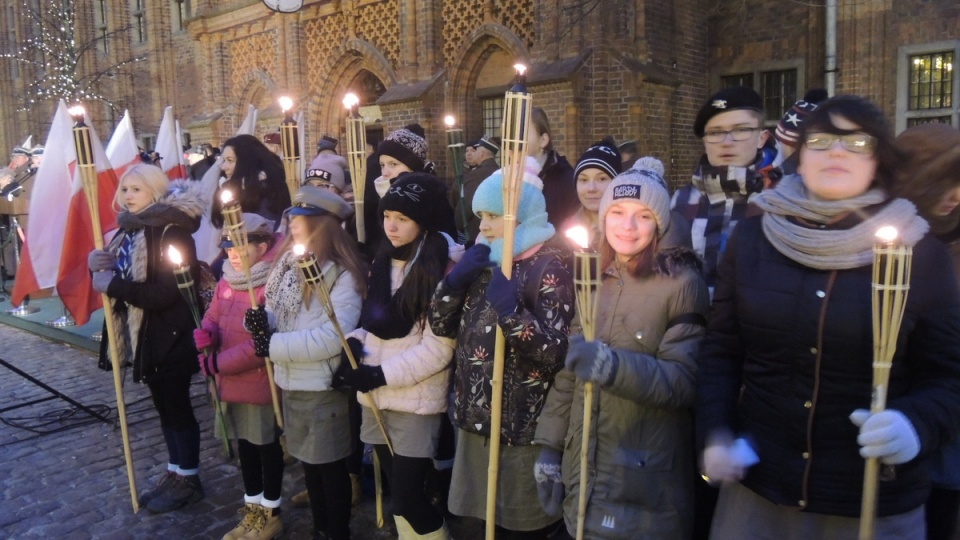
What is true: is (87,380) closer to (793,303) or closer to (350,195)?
(350,195)

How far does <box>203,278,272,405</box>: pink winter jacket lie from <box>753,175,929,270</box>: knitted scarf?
2807 millimetres

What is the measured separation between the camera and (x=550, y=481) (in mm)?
2629

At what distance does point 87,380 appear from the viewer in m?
7.41

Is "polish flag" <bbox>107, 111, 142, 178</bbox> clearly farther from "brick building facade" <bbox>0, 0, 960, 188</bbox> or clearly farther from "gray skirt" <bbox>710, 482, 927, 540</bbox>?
"gray skirt" <bbox>710, 482, 927, 540</bbox>

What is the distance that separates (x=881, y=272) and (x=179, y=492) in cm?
423

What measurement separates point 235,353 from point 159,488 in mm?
1409

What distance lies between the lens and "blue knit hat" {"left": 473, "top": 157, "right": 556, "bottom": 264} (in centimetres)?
290

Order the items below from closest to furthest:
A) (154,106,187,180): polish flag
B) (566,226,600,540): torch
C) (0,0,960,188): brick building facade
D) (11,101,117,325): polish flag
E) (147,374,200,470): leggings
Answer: (566,226,600,540): torch
(147,374,200,470): leggings
(11,101,117,325): polish flag
(154,106,187,180): polish flag
(0,0,960,188): brick building facade

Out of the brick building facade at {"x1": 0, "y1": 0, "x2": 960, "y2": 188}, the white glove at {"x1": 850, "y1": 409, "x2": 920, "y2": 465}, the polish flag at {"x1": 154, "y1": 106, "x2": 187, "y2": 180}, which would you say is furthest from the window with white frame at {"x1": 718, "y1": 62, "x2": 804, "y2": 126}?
the white glove at {"x1": 850, "y1": 409, "x2": 920, "y2": 465}

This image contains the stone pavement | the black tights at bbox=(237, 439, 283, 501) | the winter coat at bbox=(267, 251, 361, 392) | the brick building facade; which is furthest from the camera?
the brick building facade

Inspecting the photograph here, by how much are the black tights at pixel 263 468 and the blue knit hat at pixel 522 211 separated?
73.4 inches

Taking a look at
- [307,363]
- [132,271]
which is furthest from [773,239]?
[132,271]

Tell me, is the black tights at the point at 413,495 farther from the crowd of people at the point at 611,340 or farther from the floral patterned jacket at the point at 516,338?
the floral patterned jacket at the point at 516,338

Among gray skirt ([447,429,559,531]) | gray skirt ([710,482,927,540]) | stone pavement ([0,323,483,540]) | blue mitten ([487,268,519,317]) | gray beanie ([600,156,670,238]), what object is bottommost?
stone pavement ([0,323,483,540])
